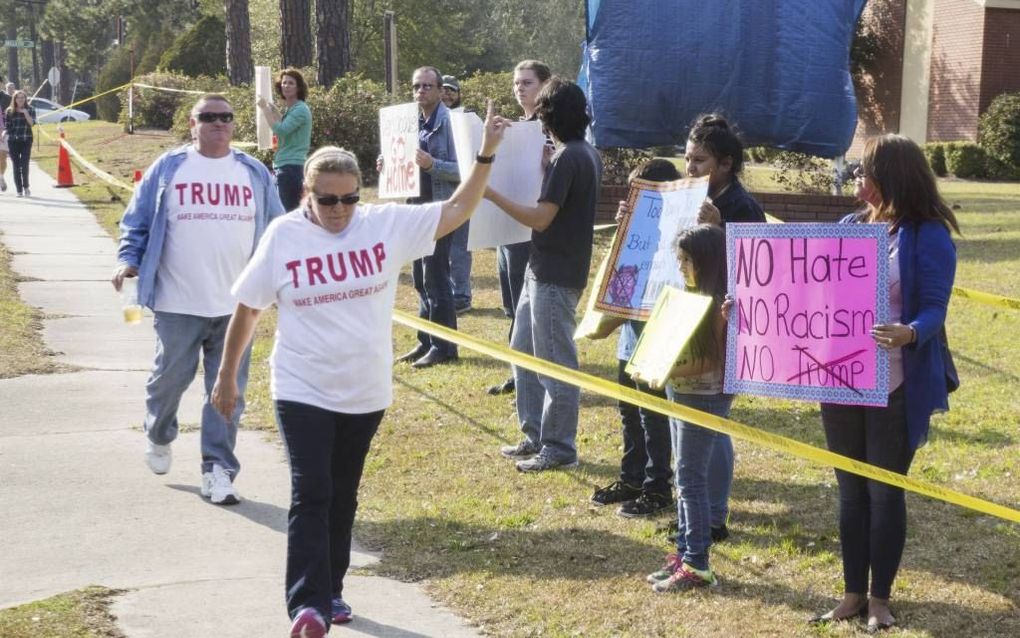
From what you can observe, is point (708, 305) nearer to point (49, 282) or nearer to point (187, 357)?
point (187, 357)

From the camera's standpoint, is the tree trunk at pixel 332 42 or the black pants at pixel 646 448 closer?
the black pants at pixel 646 448

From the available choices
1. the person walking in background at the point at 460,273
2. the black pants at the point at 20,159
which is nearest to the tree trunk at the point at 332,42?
the black pants at the point at 20,159

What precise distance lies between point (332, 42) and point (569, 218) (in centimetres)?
1590

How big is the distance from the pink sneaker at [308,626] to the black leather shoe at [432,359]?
5.49 m

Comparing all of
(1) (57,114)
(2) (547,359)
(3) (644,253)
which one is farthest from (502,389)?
(1) (57,114)

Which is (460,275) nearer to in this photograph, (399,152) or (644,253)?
(399,152)

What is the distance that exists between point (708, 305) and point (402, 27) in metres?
39.5

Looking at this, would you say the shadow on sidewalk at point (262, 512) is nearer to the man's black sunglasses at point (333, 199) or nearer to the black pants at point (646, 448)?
the black pants at point (646, 448)

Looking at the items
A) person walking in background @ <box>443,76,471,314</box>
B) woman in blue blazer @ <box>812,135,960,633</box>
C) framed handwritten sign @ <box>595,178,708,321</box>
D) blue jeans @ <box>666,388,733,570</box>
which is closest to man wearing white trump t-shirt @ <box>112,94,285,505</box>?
framed handwritten sign @ <box>595,178,708,321</box>

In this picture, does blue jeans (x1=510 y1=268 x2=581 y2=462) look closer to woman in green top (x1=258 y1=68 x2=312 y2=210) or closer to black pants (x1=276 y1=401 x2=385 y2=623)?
black pants (x1=276 y1=401 x2=385 y2=623)

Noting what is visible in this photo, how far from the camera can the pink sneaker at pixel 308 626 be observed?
4523mm

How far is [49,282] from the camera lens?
14.3 meters

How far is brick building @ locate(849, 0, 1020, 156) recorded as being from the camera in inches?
1289

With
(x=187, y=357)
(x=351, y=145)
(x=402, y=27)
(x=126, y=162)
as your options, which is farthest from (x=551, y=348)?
(x=402, y=27)
